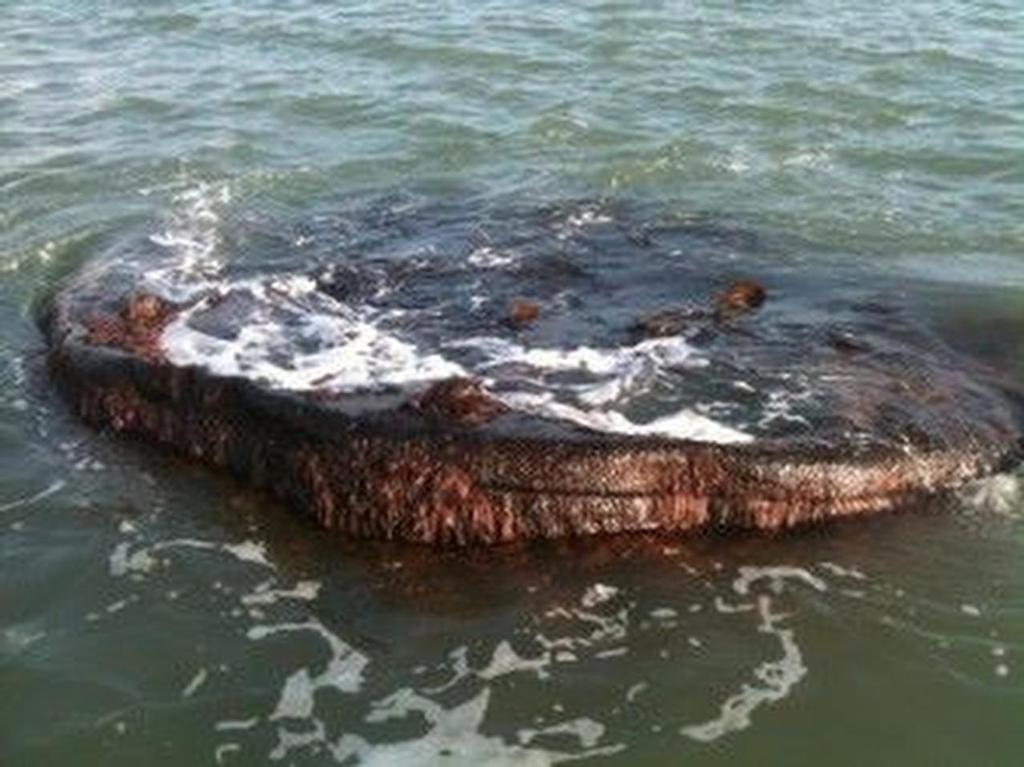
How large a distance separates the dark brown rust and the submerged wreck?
1 cm

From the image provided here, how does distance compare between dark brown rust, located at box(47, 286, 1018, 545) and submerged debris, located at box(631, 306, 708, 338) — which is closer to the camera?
dark brown rust, located at box(47, 286, 1018, 545)

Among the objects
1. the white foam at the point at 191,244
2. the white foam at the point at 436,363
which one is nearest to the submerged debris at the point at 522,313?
the white foam at the point at 436,363

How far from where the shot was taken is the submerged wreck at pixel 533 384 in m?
8.09

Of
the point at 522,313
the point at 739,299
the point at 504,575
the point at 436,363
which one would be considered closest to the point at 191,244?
the point at 522,313

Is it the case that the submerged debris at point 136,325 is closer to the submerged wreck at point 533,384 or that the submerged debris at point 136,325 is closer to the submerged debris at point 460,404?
the submerged wreck at point 533,384

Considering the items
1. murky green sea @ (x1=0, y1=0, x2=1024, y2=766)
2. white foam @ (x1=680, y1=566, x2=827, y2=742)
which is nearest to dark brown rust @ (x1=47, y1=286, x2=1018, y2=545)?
murky green sea @ (x1=0, y1=0, x2=1024, y2=766)

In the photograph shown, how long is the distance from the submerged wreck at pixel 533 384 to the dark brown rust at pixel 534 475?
0.04 ft

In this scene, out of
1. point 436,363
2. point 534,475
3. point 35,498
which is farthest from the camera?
point 436,363

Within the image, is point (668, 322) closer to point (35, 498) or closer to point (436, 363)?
point (436, 363)

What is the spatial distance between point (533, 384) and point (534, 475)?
1014 millimetres

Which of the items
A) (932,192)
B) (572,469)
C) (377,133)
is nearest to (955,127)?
(932,192)

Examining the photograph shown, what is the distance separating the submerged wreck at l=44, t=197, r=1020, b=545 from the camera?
26.5ft

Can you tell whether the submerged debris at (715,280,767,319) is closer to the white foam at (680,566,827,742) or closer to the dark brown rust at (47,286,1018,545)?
the dark brown rust at (47,286,1018,545)

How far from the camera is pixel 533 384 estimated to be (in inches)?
350
